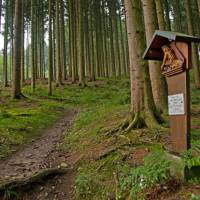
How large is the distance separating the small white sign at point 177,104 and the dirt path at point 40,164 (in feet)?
7.66

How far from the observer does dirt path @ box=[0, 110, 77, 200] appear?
19.3 ft

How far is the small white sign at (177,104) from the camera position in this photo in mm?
4887

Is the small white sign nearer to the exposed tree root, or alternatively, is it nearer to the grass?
the exposed tree root

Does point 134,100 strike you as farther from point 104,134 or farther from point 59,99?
point 59,99

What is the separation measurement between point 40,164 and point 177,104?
12.6 feet

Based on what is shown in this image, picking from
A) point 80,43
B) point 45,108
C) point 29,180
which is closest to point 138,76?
point 29,180

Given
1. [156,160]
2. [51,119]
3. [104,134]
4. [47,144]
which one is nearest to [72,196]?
[156,160]

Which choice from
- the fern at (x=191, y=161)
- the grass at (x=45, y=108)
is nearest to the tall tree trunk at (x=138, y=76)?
the fern at (x=191, y=161)

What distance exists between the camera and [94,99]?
806 inches

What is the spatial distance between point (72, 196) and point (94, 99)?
1496 centimetres

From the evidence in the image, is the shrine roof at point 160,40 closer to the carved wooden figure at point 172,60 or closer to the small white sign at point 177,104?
the carved wooden figure at point 172,60

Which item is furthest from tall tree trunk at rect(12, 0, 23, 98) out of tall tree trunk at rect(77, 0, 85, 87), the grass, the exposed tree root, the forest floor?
the exposed tree root

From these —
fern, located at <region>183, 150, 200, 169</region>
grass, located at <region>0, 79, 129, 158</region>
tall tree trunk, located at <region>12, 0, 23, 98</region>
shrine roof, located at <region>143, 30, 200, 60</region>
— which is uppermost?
tall tree trunk, located at <region>12, 0, 23, 98</region>

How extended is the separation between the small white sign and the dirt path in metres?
2.34
